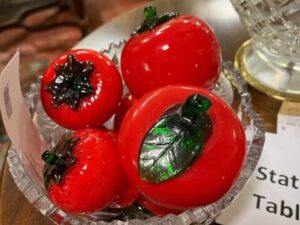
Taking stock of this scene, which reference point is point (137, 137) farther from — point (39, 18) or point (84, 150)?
point (39, 18)

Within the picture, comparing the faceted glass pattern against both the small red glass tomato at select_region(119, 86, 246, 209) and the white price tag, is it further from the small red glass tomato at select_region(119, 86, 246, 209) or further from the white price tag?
the small red glass tomato at select_region(119, 86, 246, 209)

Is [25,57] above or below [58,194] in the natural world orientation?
below

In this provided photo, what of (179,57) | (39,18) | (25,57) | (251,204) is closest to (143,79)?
(179,57)

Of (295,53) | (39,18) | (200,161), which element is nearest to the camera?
(200,161)

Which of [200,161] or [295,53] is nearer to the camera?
[200,161]

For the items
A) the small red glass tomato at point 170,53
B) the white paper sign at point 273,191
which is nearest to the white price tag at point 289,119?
the white paper sign at point 273,191

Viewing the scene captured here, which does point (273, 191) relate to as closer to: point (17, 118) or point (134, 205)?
point (134, 205)
